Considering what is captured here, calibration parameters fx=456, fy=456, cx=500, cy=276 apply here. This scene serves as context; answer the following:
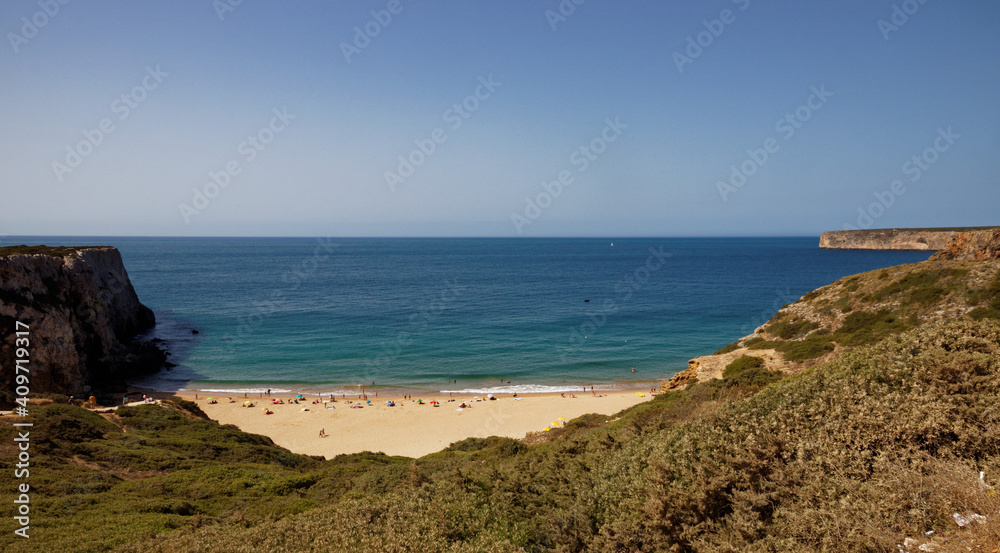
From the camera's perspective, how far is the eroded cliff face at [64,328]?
2730 cm

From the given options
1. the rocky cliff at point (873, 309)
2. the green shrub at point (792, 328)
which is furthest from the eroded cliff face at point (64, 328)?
the green shrub at point (792, 328)

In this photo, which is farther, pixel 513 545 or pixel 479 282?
pixel 479 282

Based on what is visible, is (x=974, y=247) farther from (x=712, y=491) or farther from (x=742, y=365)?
(x=712, y=491)

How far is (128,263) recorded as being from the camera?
126m

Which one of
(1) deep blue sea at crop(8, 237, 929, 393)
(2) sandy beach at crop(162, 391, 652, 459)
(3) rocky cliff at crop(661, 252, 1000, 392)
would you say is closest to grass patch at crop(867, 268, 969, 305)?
(3) rocky cliff at crop(661, 252, 1000, 392)

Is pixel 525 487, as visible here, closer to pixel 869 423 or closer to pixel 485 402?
pixel 869 423

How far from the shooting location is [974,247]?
87.8 ft

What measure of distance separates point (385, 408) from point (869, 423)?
30.4 metres

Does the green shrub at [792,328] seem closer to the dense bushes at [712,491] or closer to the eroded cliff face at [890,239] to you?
the dense bushes at [712,491]

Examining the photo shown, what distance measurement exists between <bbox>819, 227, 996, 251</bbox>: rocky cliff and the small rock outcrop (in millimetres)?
150669

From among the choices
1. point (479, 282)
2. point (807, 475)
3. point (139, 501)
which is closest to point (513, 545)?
point (807, 475)

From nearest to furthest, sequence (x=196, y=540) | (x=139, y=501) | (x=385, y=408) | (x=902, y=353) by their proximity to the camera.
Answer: (x=196, y=540), (x=902, y=353), (x=139, y=501), (x=385, y=408)

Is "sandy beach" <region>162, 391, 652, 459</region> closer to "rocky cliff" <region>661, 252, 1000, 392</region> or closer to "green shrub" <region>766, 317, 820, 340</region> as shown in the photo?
"rocky cliff" <region>661, 252, 1000, 392</region>

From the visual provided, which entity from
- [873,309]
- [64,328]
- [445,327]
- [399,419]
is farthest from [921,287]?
[64,328]
